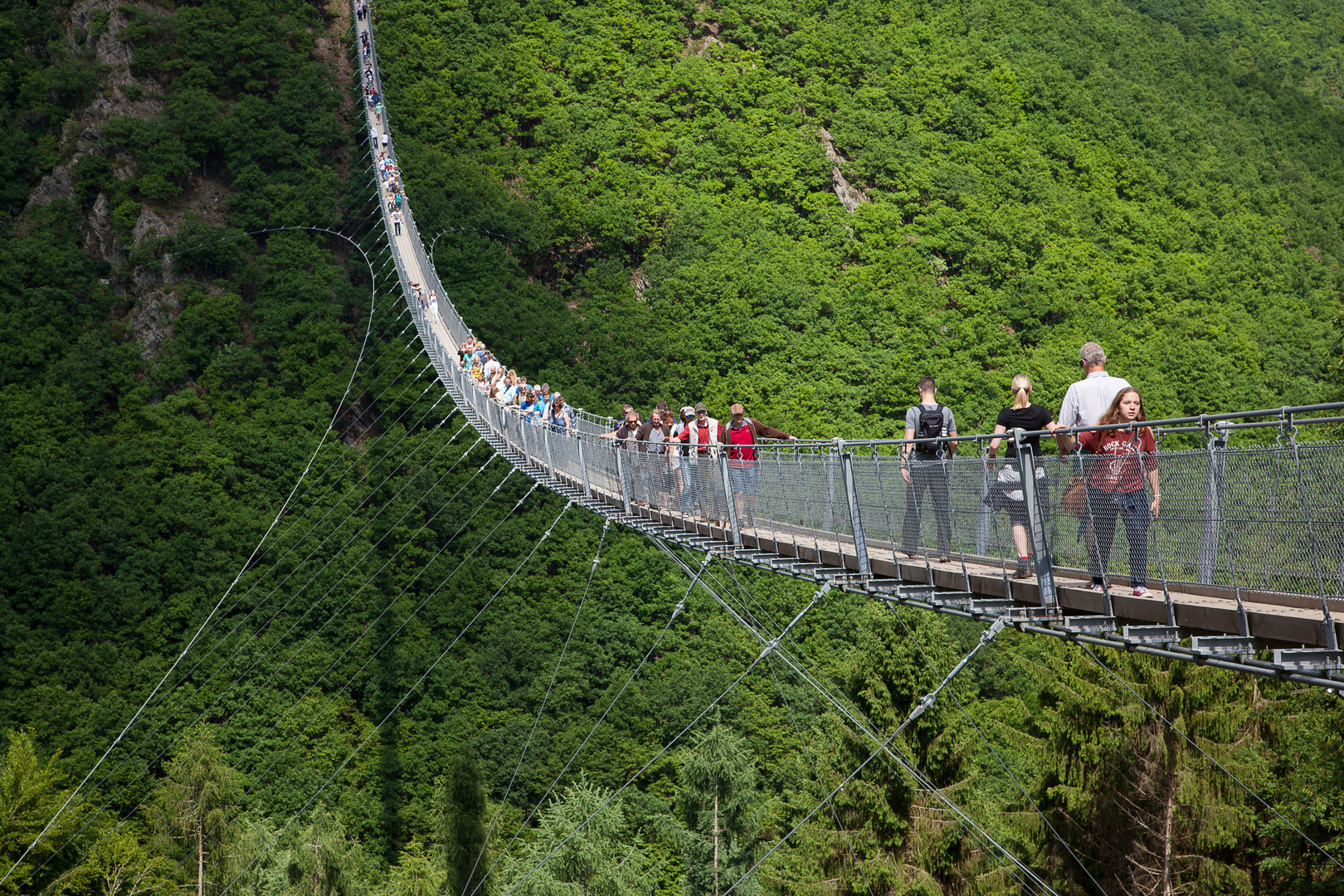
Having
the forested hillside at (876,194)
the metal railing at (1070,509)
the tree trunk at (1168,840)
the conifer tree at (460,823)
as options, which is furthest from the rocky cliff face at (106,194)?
the tree trunk at (1168,840)

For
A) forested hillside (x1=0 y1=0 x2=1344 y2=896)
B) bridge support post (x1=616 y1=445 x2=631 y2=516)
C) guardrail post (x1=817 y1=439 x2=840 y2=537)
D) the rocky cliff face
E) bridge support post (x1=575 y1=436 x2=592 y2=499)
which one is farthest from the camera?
the rocky cliff face

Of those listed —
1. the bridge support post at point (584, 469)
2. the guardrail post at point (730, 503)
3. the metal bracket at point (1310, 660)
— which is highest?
the metal bracket at point (1310, 660)

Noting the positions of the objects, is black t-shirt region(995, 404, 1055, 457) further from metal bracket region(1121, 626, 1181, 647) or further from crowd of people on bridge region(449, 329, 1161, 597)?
metal bracket region(1121, 626, 1181, 647)

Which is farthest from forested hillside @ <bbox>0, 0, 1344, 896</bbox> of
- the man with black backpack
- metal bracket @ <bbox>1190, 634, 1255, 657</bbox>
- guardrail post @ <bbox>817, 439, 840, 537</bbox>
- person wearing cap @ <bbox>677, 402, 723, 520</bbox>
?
metal bracket @ <bbox>1190, 634, 1255, 657</bbox>

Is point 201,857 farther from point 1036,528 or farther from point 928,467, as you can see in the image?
point 1036,528

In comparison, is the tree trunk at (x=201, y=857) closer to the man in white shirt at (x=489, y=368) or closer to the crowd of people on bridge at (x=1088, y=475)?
the man in white shirt at (x=489, y=368)

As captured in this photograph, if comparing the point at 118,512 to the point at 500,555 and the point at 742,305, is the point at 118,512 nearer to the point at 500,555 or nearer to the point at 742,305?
the point at 500,555

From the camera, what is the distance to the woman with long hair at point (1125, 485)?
200 inches

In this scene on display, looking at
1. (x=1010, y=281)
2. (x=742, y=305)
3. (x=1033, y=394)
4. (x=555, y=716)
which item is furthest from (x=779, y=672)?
(x=1010, y=281)

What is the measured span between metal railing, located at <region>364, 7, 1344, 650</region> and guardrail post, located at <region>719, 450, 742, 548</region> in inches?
0.5

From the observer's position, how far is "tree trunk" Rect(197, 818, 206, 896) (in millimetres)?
28531

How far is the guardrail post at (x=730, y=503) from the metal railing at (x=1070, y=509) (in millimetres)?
13

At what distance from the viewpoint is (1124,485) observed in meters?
5.19

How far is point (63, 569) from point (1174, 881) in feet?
114
